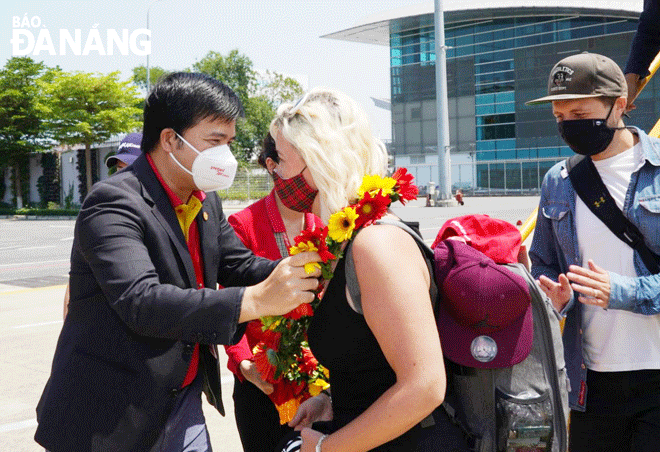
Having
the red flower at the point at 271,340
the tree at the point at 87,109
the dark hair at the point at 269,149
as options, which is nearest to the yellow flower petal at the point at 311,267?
the red flower at the point at 271,340

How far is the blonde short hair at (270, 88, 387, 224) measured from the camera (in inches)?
77.6

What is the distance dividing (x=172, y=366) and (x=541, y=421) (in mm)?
1034

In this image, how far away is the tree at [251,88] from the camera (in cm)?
6341

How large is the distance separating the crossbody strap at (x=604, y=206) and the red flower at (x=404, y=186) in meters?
0.87

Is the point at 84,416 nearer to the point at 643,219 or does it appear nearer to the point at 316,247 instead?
the point at 316,247

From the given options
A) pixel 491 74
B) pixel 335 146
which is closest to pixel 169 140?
pixel 335 146

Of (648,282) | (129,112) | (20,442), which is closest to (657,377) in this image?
(648,282)

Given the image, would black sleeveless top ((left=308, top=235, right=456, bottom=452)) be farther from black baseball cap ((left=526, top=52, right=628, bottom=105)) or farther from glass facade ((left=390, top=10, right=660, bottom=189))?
Result: glass facade ((left=390, top=10, right=660, bottom=189))

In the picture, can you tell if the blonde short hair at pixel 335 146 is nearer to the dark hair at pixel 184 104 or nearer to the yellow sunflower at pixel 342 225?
the yellow sunflower at pixel 342 225

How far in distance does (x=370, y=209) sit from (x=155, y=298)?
617mm

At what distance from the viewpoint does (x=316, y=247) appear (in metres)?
1.88

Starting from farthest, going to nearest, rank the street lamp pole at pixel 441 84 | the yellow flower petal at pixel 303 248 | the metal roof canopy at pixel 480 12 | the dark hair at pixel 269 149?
1. the metal roof canopy at pixel 480 12
2. the street lamp pole at pixel 441 84
3. the dark hair at pixel 269 149
4. the yellow flower petal at pixel 303 248

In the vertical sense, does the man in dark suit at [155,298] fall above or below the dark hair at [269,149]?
below

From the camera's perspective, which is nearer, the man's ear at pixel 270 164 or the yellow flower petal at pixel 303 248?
the yellow flower petal at pixel 303 248
